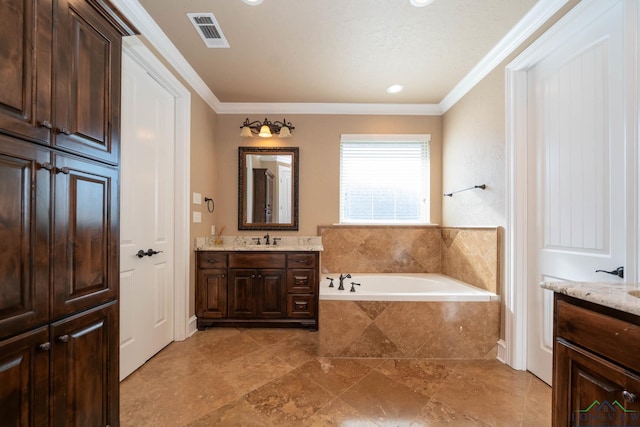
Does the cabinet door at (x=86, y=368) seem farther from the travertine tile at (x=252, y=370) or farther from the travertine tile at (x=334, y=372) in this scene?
the travertine tile at (x=334, y=372)

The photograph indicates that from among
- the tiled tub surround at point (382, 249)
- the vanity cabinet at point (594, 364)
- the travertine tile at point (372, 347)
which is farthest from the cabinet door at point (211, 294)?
the vanity cabinet at point (594, 364)

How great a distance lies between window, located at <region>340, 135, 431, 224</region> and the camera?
11.3 ft

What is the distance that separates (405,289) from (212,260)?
2.14 metres

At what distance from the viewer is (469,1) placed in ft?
5.74

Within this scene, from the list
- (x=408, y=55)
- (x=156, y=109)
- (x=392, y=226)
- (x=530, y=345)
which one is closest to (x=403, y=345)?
(x=530, y=345)

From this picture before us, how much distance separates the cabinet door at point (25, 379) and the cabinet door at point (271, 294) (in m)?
1.95

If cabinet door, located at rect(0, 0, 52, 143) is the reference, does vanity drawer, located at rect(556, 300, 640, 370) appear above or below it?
below

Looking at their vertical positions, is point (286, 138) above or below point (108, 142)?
above

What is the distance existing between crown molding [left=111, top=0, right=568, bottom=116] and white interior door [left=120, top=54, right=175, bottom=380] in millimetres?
257

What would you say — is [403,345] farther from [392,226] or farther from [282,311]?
[392,226]

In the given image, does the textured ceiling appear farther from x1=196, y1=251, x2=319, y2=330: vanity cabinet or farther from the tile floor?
the tile floor

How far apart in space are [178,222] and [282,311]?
1362 millimetres

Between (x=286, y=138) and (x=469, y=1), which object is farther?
(x=286, y=138)

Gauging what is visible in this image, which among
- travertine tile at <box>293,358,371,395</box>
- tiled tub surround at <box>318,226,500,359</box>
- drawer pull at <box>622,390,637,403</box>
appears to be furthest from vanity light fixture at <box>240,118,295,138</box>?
drawer pull at <box>622,390,637,403</box>
